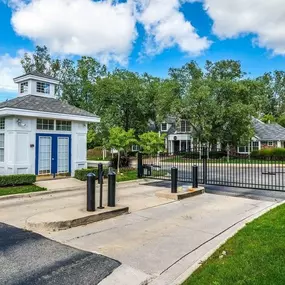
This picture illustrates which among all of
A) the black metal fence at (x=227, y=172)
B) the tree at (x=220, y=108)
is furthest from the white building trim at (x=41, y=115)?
the tree at (x=220, y=108)

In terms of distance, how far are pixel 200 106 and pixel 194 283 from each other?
1090 inches

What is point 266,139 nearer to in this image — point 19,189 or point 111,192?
point 19,189

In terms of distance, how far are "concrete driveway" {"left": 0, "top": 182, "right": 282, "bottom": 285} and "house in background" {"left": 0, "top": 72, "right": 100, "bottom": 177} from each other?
356cm

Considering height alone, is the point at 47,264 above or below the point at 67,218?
below

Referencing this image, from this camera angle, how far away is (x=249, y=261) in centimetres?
429

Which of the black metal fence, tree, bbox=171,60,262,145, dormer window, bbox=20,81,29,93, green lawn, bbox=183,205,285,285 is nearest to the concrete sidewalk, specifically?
green lawn, bbox=183,205,285,285

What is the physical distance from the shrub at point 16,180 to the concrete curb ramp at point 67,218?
528 cm

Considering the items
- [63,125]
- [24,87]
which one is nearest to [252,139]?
[63,125]

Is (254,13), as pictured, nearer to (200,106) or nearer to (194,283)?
(194,283)

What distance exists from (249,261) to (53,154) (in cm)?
1183

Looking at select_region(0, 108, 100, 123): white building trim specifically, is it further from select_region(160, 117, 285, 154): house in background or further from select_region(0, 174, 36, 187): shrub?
select_region(160, 117, 285, 154): house in background

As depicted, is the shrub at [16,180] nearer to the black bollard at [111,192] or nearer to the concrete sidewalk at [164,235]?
the black bollard at [111,192]

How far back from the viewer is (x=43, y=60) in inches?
1740

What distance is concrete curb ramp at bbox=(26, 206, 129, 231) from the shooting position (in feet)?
20.7
